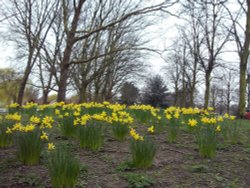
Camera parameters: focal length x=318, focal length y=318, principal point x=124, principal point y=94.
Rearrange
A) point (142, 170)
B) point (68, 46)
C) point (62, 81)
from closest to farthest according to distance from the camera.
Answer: point (142, 170), point (68, 46), point (62, 81)

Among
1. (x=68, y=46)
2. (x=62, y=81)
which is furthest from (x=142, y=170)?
(x=62, y=81)

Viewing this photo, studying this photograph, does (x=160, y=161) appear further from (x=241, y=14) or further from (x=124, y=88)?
(x=124, y=88)

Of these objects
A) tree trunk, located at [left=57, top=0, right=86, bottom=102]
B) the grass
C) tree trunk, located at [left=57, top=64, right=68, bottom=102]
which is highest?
tree trunk, located at [left=57, top=0, right=86, bottom=102]

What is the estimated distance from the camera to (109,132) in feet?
19.7

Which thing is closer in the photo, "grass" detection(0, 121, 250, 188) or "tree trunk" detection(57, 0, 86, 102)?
"grass" detection(0, 121, 250, 188)

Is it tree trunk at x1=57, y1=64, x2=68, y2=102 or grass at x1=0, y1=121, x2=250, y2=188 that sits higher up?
tree trunk at x1=57, y1=64, x2=68, y2=102

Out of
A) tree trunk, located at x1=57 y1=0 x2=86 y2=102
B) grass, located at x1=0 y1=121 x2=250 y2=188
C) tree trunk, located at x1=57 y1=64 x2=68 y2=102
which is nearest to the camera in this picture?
grass, located at x1=0 y1=121 x2=250 y2=188

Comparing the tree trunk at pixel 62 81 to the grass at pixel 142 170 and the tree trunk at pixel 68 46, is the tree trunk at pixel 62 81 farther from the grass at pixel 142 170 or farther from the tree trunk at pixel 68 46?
the grass at pixel 142 170

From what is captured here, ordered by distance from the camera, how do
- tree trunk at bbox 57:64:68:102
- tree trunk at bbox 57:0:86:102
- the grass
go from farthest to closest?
tree trunk at bbox 57:64:68:102 < tree trunk at bbox 57:0:86:102 < the grass

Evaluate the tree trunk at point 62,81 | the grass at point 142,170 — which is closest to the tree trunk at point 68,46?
the tree trunk at point 62,81

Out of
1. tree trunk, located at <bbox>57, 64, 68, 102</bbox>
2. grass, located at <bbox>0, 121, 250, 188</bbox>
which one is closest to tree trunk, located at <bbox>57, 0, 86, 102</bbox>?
tree trunk, located at <bbox>57, 64, 68, 102</bbox>

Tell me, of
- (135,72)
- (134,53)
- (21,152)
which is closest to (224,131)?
(21,152)

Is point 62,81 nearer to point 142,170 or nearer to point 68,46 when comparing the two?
point 68,46

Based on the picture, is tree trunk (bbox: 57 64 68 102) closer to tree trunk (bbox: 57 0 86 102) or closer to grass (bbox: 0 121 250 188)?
tree trunk (bbox: 57 0 86 102)
